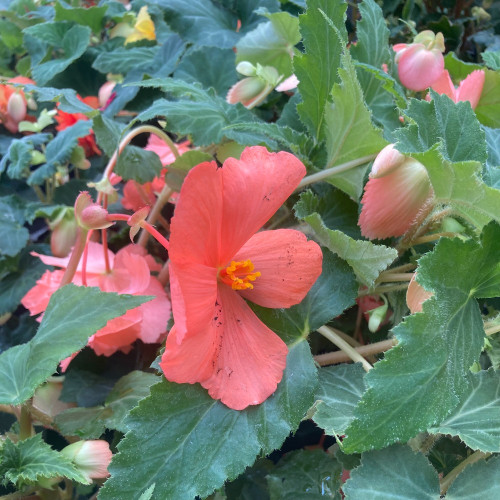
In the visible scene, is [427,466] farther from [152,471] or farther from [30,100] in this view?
[30,100]

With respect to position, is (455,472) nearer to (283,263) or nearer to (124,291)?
(283,263)

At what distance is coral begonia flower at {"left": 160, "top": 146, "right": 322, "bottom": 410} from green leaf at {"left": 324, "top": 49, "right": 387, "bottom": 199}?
9cm

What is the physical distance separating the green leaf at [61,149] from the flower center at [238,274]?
0.37m

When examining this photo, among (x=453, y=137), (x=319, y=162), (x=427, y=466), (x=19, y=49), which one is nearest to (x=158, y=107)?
(x=319, y=162)

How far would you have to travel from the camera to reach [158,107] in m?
0.54

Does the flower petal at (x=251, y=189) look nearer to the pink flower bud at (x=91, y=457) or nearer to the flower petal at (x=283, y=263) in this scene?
the flower petal at (x=283, y=263)

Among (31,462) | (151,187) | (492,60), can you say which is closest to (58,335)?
(31,462)

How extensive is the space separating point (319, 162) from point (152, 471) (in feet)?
1.05

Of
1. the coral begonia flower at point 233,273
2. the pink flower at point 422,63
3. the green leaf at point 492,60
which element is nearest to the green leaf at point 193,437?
the coral begonia flower at point 233,273

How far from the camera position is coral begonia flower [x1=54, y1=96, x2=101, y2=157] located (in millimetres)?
811

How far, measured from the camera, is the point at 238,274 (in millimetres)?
427

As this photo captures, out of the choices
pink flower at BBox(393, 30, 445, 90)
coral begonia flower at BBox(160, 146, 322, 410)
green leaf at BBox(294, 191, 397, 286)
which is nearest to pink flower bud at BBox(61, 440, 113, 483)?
coral begonia flower at BBox(160, 146, 322, 410)

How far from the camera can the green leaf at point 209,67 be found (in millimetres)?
762

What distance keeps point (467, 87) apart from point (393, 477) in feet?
1.32
